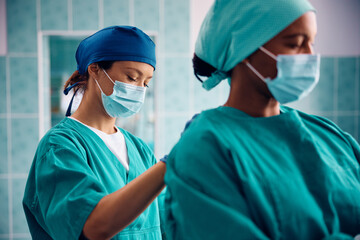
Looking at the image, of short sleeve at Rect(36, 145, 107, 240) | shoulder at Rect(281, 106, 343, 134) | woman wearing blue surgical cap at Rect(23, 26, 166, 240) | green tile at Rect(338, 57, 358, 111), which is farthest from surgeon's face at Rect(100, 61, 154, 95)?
green tile at Rect(338, 57, 358, 111)

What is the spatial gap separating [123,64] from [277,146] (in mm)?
680

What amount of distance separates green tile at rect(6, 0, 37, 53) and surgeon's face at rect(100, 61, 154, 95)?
5.57ft

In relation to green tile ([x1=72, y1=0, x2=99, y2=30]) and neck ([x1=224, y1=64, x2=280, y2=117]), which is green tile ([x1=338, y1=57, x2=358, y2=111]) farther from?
neck ([x1=224, y1=64, x2=280, y2=117])

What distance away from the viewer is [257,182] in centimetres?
64

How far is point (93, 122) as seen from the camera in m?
1.19

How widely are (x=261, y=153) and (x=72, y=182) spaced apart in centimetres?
54

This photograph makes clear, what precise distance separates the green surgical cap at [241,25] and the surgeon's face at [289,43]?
0.06 ft

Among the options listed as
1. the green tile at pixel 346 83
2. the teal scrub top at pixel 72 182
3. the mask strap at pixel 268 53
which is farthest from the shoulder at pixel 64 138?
the green tile at pixel 346 83

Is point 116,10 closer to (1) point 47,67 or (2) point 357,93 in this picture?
(1) point 47,67

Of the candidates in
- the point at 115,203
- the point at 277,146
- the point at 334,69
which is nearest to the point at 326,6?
the point at 334,69

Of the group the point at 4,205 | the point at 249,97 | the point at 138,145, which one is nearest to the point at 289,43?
the point at 249,97

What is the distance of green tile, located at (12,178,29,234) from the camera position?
100 inches

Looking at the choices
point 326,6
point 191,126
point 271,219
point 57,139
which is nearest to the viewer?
point 271,219

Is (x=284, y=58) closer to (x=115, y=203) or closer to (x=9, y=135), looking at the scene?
(x=115, y=203)
